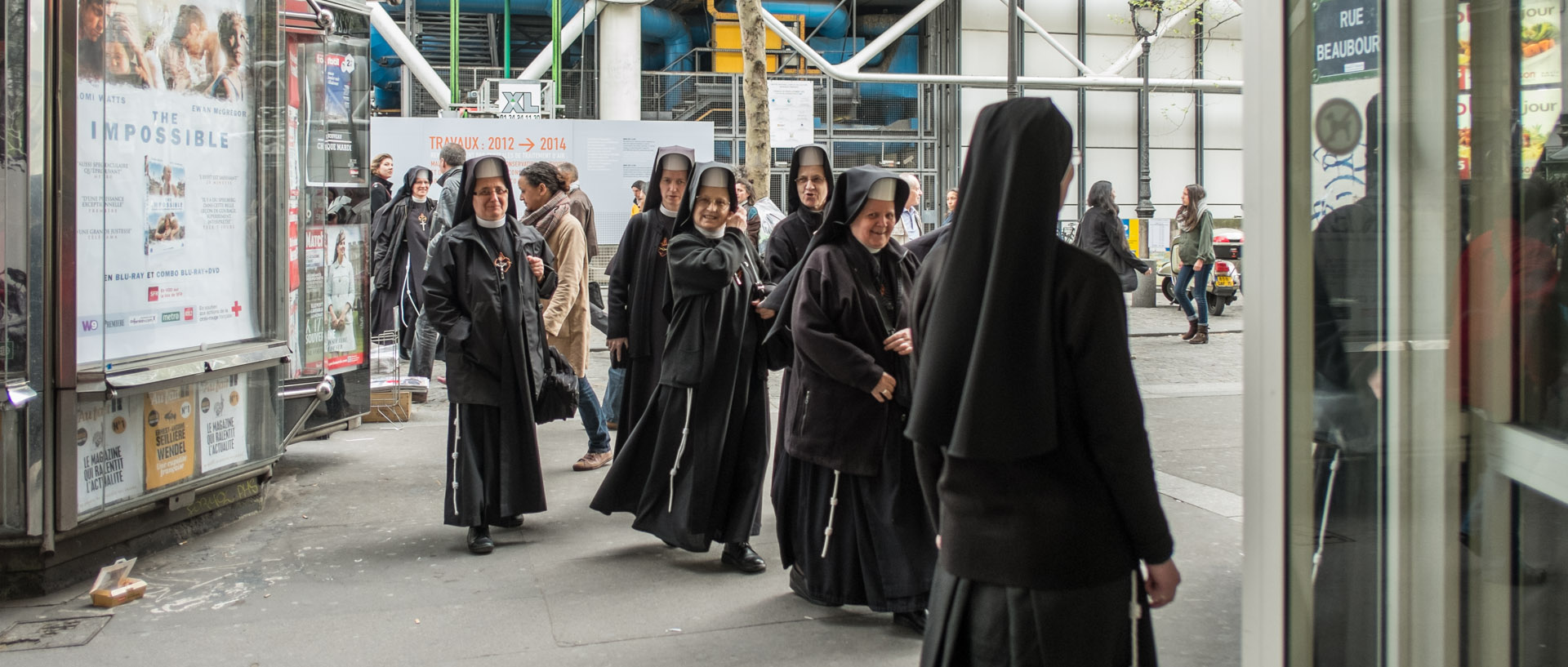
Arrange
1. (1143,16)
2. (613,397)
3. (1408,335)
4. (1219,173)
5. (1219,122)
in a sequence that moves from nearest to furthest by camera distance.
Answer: (1408,335) < (613,397) < (1143,16) < (1219,122) < (1219,173)

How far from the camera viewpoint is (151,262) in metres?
5.59

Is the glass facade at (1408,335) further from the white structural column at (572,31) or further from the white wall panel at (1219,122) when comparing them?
the white wall panel at (1219,122)

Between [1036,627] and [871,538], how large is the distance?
2.17 metres

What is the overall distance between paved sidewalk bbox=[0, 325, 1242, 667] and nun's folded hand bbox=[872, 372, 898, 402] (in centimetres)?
89

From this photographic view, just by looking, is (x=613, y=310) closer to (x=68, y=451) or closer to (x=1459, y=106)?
(x=68, y=451)

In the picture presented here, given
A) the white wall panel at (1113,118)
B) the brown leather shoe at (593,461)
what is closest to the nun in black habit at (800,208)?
the brown leather shoe at (593,461)

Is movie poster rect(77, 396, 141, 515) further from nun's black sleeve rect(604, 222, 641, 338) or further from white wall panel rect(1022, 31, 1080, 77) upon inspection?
white wall panel rect(1022, 31, 1080, 77)

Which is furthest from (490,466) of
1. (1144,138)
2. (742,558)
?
(1144,138)

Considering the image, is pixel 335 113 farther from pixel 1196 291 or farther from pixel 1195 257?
pixel 1196 291

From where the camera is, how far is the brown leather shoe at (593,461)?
311 inches

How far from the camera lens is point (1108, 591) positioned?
8.73 ft

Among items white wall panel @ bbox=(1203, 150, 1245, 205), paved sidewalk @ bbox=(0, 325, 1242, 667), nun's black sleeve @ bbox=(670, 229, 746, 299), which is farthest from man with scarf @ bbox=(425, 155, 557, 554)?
white wall panel @ bbox=(1203, 150, 1245, 205)

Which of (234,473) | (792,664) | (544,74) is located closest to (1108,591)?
(792,664)

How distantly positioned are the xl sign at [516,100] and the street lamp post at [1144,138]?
8571mm
